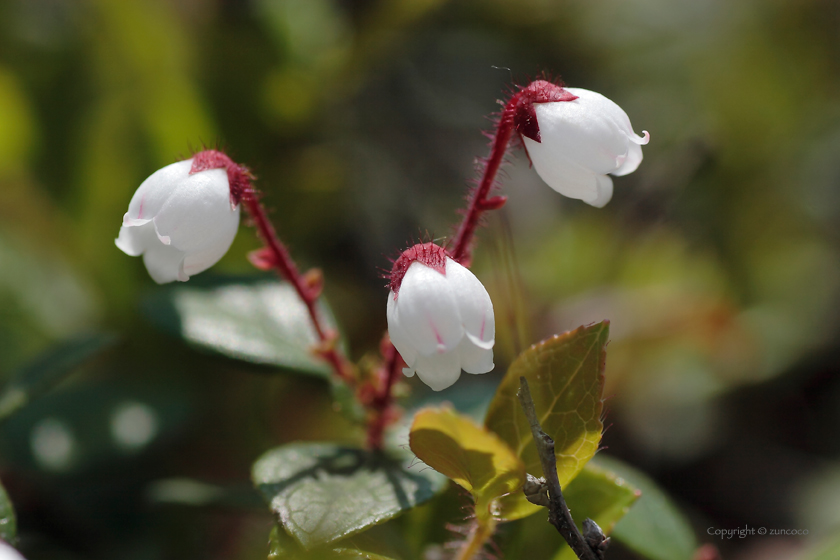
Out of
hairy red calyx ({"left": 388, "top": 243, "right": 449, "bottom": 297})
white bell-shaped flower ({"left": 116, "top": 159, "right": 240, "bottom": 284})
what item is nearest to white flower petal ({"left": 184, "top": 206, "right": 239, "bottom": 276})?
white bell-shaped flower ({"left": 116, "top": 159, "right": 240, "bottom": 284})

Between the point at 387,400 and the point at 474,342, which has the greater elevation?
the point at 474,342

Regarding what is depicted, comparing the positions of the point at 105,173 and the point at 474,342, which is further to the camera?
the point at 105,173

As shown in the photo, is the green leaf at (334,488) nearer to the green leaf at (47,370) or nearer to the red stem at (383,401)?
the red stem at (383,401)

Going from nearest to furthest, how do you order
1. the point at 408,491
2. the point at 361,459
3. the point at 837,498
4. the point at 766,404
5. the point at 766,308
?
1. the point at 408,491
2. the point at 361,459
3. the point at 837,498
4. the point at 766,404
5. the point at 766,308

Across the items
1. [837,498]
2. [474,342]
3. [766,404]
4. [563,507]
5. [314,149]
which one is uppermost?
[314,149]

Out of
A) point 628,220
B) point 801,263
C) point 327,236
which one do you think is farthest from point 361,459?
point 801,263

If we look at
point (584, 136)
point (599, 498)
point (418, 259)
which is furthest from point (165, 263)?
point (599, 498)

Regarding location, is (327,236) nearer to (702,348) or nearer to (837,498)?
(702,348)
